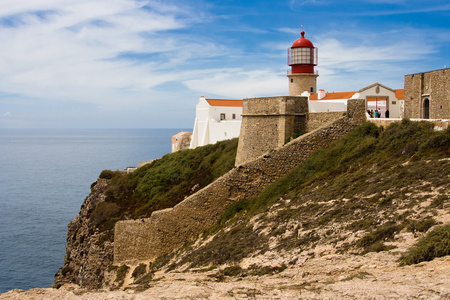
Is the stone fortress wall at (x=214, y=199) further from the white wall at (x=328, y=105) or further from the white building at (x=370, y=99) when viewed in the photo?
the white wall at (x=328, y=105)

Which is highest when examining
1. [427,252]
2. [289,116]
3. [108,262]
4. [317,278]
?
[289,116]

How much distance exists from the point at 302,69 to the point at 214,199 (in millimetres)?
15994

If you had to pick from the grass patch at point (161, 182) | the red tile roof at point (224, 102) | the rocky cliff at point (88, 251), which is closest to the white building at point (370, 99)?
the grass patch at point (161, 182)

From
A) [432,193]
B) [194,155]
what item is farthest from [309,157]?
[194,155]

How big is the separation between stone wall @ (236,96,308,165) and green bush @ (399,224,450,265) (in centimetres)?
1188

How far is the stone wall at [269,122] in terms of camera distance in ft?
61.6

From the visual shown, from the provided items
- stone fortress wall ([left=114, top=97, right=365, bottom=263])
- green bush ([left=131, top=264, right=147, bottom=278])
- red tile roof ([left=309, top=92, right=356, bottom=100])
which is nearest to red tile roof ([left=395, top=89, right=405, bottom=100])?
red tile roof ([left=309, top=92, right=356, bottom=100])

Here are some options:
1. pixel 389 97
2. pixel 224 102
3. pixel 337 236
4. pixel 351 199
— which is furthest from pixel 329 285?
pixel 224 102

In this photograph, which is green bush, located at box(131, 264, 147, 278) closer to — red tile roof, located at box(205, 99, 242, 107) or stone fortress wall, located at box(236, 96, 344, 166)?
stone fortress wall, located at box(236, 96, 344, 166)

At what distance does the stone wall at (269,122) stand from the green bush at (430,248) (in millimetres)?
11881

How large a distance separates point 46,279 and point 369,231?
22511 mm

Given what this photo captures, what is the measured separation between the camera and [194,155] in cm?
2919

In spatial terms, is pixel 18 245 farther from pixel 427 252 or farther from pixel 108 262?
pixel 427 252

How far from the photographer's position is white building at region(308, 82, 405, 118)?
2352 centimetres
